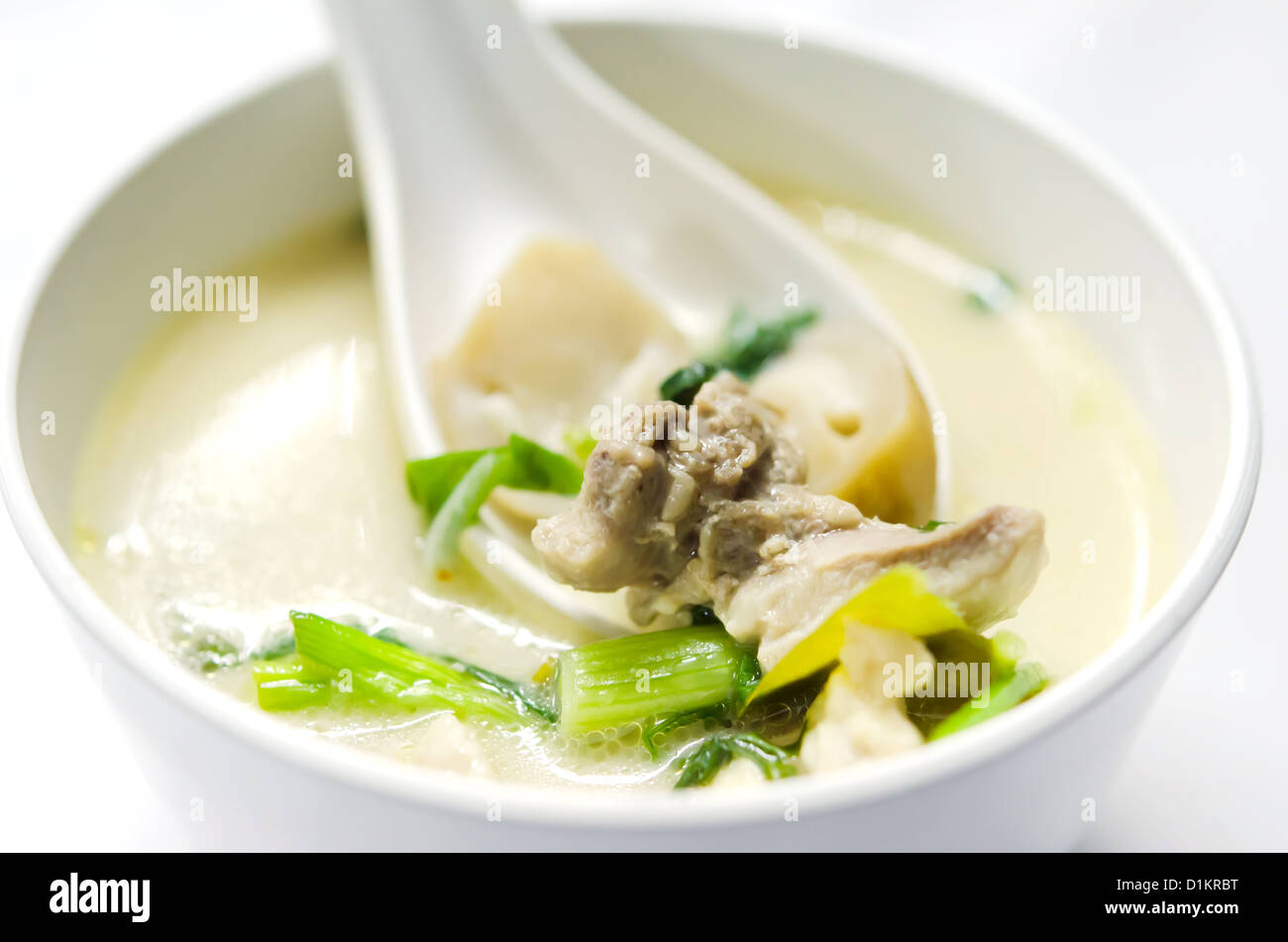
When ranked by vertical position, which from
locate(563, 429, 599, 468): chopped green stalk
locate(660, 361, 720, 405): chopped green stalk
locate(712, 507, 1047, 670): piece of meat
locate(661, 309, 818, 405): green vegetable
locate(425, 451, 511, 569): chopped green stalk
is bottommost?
locate(712, 507, 1047, 670): piece of meat

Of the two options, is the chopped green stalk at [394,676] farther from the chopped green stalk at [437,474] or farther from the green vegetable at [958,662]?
the green vegetable at [958,662]

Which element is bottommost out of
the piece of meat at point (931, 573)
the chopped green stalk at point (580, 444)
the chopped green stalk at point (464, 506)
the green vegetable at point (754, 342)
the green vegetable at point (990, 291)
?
the piece of meat at point (931, 573)

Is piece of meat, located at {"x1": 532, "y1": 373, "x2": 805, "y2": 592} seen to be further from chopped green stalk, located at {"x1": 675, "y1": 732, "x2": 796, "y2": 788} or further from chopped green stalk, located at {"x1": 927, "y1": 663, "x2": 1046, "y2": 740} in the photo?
chopped green stalk, located at {"x1": 927, "y1": 663, "x2": 1046, "y2": 740}

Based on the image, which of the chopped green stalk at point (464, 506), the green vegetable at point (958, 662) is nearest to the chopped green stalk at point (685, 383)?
the chopped green stalk at point (464, 506)

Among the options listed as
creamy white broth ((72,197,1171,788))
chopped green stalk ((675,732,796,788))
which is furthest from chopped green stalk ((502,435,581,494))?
chopped green stalk ((675,732,796,788))

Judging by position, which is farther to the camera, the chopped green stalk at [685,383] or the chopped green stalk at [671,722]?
the chopped green stalk at [685,383]
